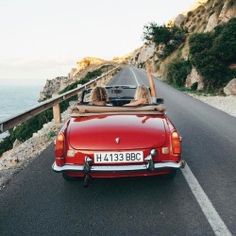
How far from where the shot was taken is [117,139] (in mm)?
5383

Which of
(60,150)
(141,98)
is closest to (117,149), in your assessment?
(60,150)

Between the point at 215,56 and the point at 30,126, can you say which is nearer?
the point at 215,56

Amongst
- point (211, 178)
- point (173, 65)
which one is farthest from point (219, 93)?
point (211, 178)

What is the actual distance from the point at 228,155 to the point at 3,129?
13.7ft

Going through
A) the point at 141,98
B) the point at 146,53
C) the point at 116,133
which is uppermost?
the point at 141,98

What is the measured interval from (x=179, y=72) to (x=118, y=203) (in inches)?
1027

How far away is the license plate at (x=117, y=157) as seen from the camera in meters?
5.27

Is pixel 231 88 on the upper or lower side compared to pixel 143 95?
lower

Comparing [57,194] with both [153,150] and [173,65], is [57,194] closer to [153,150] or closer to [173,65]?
[153,150]

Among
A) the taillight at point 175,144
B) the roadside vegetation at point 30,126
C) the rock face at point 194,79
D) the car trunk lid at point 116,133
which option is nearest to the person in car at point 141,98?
the car trunk lid at point 116,133

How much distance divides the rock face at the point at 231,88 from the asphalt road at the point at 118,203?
13.7 m

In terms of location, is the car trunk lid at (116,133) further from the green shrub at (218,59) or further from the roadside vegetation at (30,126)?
the green shrub at (218,59)

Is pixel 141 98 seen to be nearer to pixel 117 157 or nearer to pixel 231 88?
pixel 117 157

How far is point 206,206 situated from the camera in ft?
16.5
